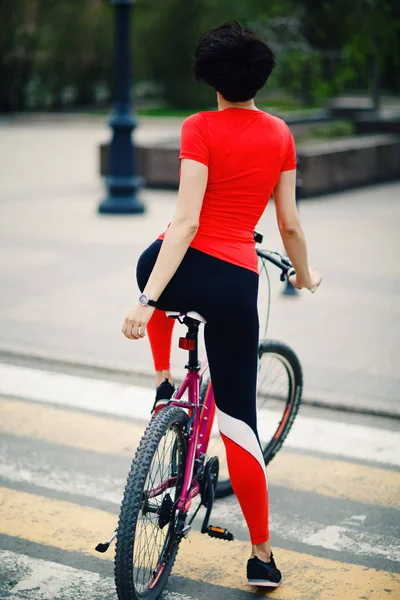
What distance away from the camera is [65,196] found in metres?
14.0

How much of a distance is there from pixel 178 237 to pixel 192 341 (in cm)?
48

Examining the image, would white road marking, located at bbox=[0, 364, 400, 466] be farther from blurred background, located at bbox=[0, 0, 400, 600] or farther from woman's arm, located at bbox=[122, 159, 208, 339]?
woman's arm, located at bbox=[122, 159, 208, 339]

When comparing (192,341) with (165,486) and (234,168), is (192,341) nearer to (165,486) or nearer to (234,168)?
(165,486)

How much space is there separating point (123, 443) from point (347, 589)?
178 cm

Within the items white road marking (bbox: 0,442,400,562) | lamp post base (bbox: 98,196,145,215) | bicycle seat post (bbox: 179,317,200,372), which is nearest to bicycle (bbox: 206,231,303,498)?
white road marking (bbox: 0,442,400,562)

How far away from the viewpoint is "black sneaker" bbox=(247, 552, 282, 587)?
3598mm

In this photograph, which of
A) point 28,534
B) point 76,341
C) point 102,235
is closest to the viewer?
point 28,534

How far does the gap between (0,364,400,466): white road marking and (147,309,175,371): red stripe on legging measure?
2.78ft

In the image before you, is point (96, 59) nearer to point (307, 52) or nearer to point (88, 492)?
point (307, 52)

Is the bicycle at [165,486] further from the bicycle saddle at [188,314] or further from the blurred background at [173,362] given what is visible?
the blurred background at [173,362]

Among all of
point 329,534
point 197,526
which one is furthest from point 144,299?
point 329,534

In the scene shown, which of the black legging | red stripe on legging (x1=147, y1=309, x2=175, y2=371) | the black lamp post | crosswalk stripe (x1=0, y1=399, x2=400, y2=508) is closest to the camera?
the black legging

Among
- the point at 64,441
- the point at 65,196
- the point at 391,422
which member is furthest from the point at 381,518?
the point at 65,196

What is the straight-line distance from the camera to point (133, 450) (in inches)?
197
